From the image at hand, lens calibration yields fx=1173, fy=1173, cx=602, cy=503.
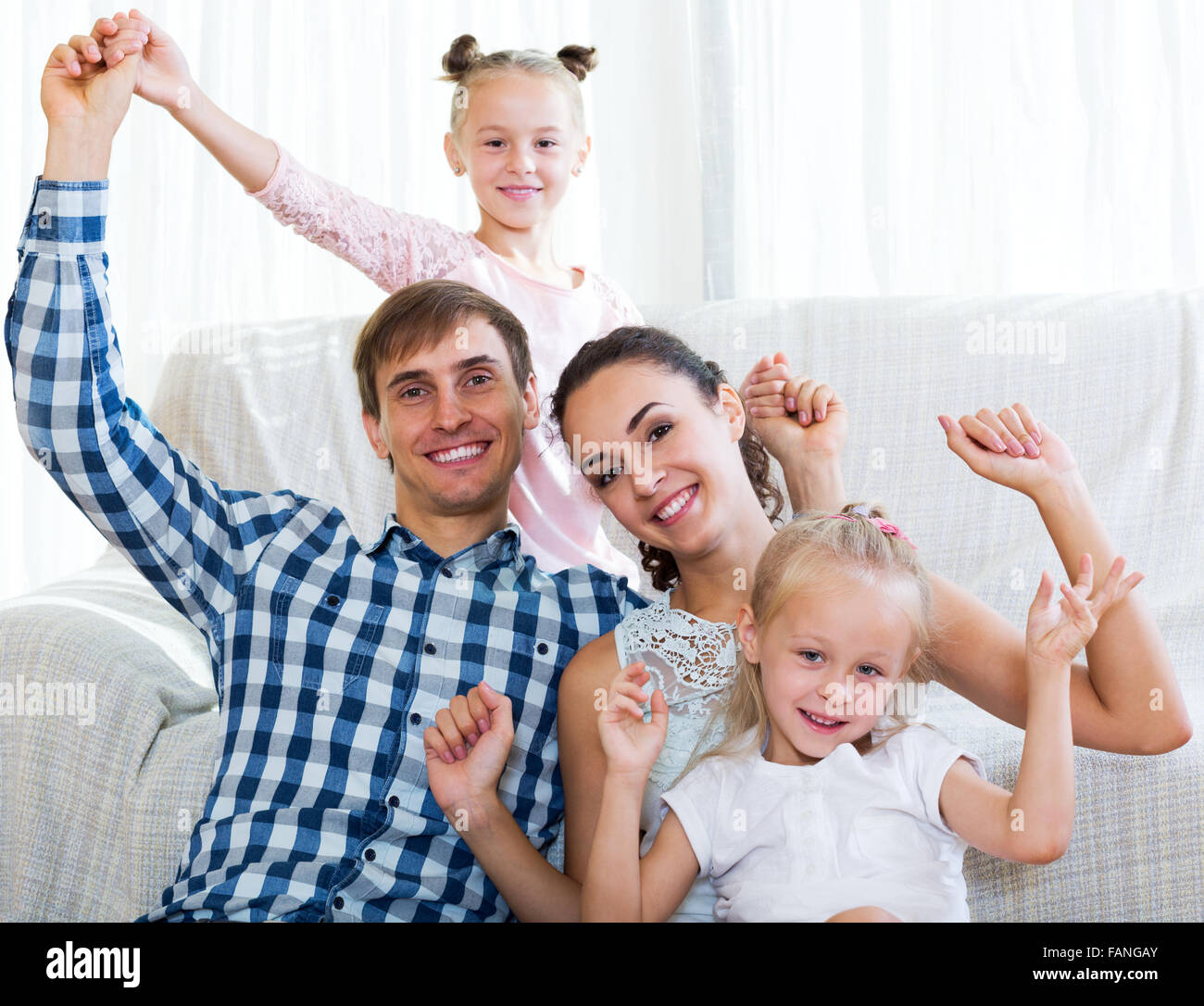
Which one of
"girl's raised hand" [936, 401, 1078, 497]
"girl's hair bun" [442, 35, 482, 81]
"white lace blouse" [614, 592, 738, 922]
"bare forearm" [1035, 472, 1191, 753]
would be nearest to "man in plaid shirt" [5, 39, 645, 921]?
"white lace blouse" [614, 592, 738, 922]

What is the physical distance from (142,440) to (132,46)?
0.43 metres

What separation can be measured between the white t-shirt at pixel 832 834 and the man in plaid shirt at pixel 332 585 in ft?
0.82

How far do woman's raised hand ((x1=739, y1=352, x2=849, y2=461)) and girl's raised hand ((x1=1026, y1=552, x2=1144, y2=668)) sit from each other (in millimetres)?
436

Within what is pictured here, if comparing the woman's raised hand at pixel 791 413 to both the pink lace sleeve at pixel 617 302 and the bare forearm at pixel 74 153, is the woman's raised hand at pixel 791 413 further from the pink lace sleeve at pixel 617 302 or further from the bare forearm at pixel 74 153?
the bare forearm at pixel 74 153

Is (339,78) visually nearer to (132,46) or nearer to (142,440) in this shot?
(132,46)

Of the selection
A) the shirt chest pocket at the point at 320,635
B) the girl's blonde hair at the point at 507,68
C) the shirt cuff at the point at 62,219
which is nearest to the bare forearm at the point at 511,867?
the shirt chest pocket at the point at 320,635

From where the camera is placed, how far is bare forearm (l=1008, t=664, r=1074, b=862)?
1.08 metres

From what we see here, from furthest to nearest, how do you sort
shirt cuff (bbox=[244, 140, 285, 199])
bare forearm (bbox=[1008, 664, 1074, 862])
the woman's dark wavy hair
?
shirt cuff (bbox=[244, 140, 285, 199]) < the woman's dark wavy hair < bare forearm (bbox=[1008, 664, 1074, 862])

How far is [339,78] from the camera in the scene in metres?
2.72

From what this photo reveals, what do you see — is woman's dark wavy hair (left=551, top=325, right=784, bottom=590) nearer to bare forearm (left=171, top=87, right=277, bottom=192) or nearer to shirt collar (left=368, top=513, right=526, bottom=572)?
shirt collar (left=368, top=513, right=526, bottom=572)

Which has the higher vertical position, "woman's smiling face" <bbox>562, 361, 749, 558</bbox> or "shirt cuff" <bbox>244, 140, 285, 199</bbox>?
"shirt cuff" <bbox>244, 140, 285, 199</bbox>

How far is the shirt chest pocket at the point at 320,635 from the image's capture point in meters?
1.32

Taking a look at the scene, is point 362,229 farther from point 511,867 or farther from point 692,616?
point 511,867

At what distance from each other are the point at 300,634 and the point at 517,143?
0.96 metres
